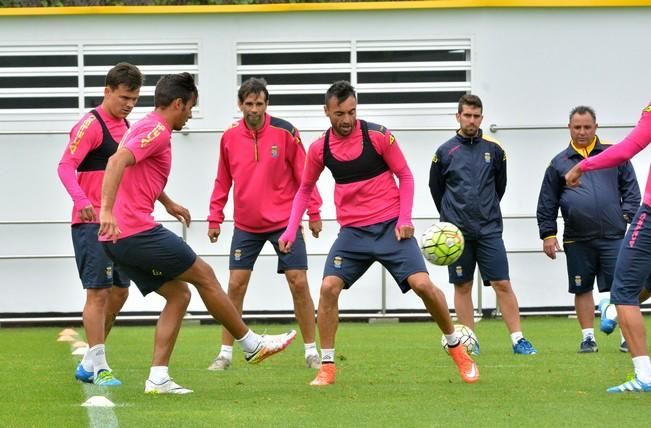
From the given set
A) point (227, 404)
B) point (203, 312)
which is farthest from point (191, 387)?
point (203, 312)

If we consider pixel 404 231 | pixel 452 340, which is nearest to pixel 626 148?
pixel 404 231

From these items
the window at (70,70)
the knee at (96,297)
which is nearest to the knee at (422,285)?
the knee at (96,297)

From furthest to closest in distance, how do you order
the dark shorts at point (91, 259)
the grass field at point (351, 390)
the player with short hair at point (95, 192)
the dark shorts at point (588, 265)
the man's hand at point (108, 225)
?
the dark shorts at point (588, 265), the dark shorts at point (91, 259), the player with short hair at point (95, 192), the man's hand at point (108, 225), the grass field at point (351, 390)

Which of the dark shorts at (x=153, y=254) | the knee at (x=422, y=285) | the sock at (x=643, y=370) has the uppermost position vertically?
the dark shorts at (x=153, y=254)

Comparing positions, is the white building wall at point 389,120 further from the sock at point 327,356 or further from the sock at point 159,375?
the sock at point 159,375

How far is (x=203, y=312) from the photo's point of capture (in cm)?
1686

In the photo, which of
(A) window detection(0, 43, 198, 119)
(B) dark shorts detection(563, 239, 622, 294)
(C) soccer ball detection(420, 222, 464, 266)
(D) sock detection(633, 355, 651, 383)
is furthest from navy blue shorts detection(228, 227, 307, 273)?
(A) window detection(0, 43, 198, 119)

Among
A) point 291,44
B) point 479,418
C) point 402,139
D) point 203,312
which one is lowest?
point 203,312

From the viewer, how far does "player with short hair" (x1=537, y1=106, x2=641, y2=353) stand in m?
12.2

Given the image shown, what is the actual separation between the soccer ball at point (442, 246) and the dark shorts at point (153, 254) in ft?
8.25

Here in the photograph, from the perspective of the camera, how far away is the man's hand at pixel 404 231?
967 cm

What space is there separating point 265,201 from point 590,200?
121 inches

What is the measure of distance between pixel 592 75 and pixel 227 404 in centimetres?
938

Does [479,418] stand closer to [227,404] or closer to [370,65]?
[227,404]
